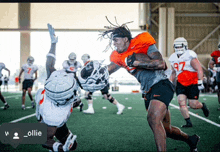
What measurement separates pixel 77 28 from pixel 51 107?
515 cm

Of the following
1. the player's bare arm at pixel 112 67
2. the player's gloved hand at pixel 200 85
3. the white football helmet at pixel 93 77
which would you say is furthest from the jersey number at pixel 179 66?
the white football helmet at pixel 93 77

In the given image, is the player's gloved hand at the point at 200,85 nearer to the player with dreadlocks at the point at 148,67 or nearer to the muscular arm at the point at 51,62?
the player with dreadlocks at the point at 148,67

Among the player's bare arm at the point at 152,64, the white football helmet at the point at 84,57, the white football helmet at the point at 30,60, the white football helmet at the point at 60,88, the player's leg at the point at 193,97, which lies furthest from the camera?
the white football helmet at the point at 30,60

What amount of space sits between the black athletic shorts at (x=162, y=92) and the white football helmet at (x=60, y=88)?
64 centimetres

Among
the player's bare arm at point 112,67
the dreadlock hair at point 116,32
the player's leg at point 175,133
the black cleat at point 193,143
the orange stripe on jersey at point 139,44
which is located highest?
the dreadlock hair at point 116,32

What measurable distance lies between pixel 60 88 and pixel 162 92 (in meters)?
0.78

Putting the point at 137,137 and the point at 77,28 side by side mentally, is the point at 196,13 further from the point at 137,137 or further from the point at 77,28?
the point at 137,137

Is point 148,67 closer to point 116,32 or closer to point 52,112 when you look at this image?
point 116,32

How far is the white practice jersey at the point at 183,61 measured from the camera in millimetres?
3266

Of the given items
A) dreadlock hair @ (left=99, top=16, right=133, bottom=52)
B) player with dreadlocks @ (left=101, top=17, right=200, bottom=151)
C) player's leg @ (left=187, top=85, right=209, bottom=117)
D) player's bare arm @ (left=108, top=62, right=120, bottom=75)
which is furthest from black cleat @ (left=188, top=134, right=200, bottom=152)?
player's leg @ (left=187, top=85, right=209, bottom=117)

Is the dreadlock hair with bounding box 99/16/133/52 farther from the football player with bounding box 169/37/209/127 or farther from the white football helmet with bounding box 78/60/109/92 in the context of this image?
the football player with bounding box 169/37/209/127

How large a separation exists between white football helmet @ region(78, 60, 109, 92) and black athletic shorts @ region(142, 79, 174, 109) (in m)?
0.43

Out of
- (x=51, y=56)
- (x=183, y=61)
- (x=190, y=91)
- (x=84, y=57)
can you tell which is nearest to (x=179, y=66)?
(x=183, y=61)

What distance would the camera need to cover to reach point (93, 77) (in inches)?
59.6
